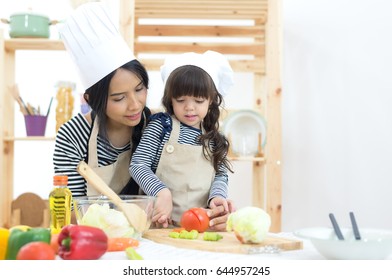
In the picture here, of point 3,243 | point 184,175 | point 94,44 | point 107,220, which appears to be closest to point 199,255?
point 107,220

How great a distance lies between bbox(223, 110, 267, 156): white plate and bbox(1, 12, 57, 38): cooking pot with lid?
921 mm

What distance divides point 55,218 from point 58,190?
0.19 ft

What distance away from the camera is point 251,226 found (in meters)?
0.85

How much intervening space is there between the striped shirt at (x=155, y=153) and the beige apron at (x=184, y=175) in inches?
0.7

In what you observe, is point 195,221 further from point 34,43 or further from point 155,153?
point 34,43

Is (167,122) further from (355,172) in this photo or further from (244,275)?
(355,172)

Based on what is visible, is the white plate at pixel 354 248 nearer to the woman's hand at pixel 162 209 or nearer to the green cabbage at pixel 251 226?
the green cabbage at pixel 251 226

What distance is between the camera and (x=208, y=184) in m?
1.42

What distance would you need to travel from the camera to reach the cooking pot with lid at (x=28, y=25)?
2.29 meters

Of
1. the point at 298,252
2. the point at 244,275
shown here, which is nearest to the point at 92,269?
the point at 244,275

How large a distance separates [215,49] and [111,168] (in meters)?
1.13

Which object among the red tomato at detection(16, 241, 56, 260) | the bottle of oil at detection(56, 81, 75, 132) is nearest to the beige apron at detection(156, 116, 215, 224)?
the red tomato at detection(16, 241, 56, 260)

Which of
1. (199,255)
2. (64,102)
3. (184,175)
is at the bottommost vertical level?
(199,255)

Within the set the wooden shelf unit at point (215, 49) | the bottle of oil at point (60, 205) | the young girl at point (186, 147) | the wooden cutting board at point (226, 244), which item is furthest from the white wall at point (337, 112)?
the bottle of oil at point (60, 205)
